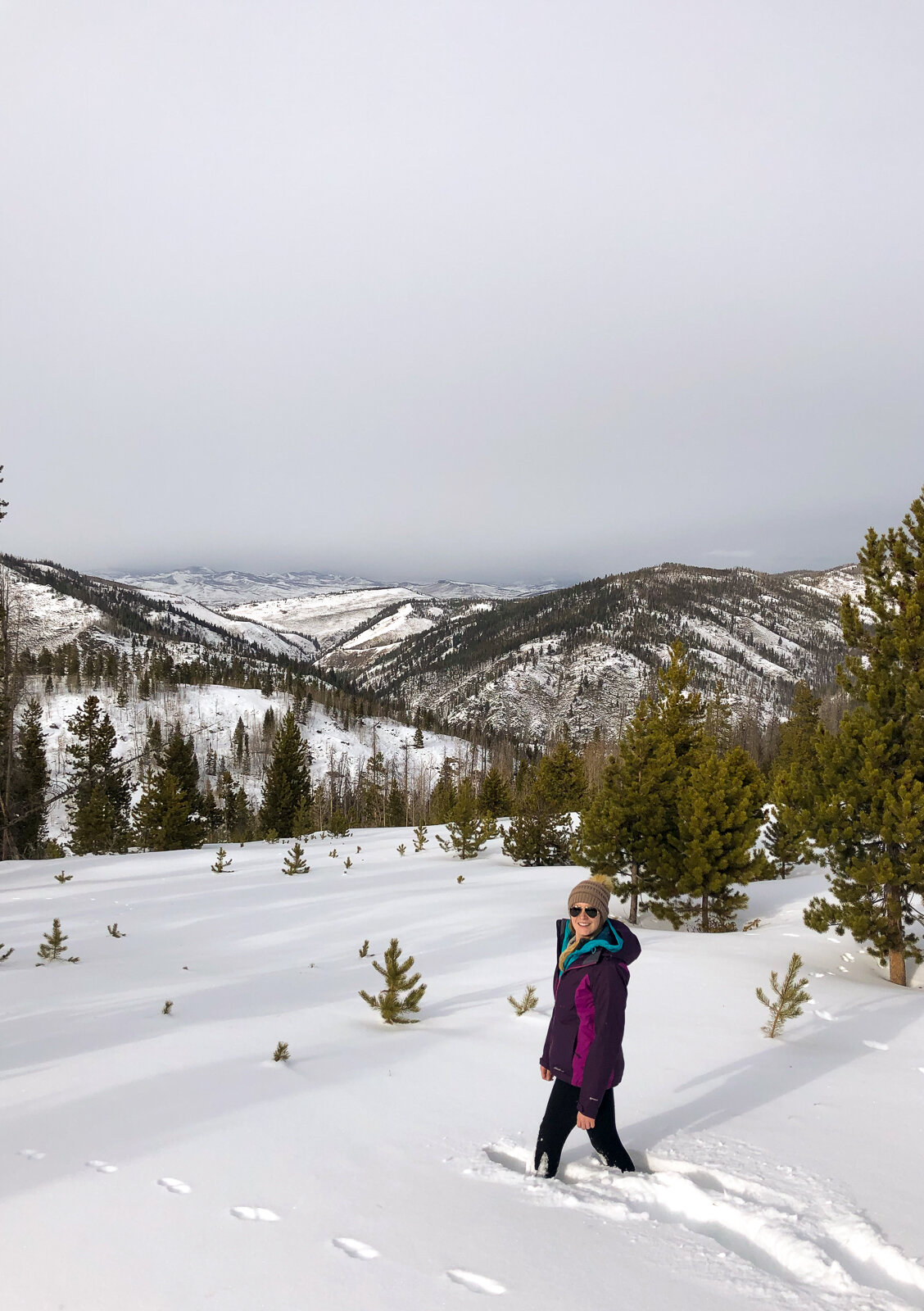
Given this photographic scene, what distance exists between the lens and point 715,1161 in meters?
3.96

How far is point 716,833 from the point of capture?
40.4ft

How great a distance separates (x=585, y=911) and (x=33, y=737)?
52.9m

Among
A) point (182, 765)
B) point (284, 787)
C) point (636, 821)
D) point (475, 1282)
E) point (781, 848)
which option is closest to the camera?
point (475, 1282)

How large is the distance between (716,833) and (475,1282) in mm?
10765

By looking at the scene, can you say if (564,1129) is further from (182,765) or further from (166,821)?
(182,765)

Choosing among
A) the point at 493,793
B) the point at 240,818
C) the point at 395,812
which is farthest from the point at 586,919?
the point at 240,818

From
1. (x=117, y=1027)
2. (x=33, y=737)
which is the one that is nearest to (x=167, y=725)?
(x=33, y=737)

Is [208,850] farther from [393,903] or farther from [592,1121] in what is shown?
[592,1121]

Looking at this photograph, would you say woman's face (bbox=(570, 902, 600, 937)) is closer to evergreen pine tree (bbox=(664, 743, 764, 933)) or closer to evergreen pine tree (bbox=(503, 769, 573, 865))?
evergreen pine tree (bbox=(664, 743, 764, 933))

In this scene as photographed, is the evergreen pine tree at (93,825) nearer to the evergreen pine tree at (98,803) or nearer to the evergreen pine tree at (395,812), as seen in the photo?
the evergreen pine tree at (98,803)

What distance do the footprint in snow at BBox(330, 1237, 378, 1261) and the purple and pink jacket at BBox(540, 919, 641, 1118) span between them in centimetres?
129

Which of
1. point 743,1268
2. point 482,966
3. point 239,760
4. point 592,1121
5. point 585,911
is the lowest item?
point 239,760

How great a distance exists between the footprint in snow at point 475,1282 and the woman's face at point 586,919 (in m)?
1.59

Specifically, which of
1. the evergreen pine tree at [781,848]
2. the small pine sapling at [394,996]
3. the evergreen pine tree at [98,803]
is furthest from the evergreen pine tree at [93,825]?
the small pine sapling at [394,996]
